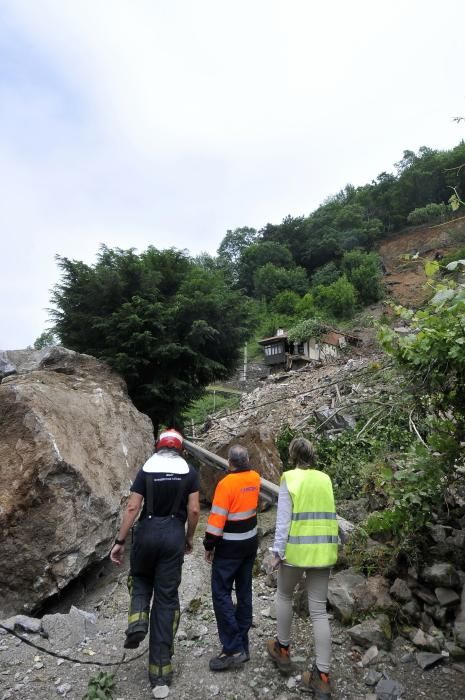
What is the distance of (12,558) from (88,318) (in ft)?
17.5

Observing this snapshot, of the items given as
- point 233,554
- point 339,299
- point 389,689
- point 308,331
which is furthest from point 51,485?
point 339,299

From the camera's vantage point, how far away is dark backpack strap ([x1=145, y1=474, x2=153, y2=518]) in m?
3.70

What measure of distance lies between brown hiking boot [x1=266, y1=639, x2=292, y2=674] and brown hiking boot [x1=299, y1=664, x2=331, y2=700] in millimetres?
167

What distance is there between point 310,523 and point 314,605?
0.61m

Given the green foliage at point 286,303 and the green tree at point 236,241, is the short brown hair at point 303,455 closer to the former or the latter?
the green foliage at point 286,303

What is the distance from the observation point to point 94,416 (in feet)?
23.5

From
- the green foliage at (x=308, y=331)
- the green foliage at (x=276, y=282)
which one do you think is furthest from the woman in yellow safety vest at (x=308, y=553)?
the green foliage at (x=276, y=282)

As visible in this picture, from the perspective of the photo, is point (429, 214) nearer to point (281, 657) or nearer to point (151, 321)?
point (151, 321)

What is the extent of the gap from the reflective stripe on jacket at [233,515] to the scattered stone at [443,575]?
5.47ft

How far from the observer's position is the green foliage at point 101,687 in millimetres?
3316

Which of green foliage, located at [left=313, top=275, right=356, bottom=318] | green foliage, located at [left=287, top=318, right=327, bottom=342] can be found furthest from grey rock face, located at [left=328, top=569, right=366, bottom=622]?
green foliage, located at [left=313, top=275, right=356, bottom=318]

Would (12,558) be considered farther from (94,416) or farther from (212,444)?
(212,444)

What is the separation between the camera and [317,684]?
324 centimetres

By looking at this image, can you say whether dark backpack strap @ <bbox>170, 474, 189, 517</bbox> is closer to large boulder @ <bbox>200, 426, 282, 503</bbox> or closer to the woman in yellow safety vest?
the woman in yellow safety vest
